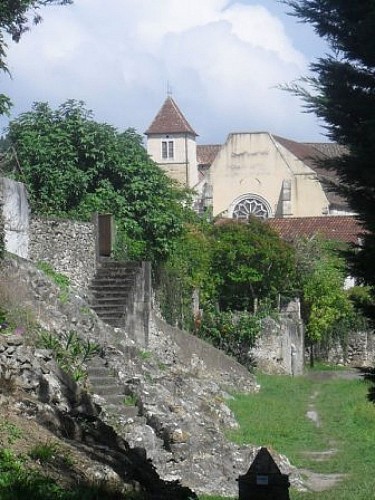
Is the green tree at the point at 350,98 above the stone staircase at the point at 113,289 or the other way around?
above

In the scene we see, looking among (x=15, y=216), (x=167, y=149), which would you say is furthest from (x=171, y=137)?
(x=15, y=216)

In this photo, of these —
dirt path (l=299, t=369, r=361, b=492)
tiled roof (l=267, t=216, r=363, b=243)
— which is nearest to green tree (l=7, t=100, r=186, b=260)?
dirt path (l=299, t=369, r=361, b=492)

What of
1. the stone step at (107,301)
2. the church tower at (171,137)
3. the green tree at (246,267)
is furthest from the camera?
the church tower at (171,137)

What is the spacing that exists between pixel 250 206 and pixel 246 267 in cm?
3714

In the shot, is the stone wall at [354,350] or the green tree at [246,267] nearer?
the green tree at [246,267]

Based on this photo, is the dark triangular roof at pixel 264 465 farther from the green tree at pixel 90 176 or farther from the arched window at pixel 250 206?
the arched window at pixel 250 206

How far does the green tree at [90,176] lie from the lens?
29297 mm

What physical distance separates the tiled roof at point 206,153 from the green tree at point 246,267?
4884cm

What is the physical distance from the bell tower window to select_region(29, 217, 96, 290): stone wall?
59.7 meters

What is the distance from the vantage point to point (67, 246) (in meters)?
24.2

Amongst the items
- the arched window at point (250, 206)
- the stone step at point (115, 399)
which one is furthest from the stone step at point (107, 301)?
the arched window at point (250, 206)

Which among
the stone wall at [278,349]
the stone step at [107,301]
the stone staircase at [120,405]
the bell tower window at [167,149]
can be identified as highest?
the bell tower window at [167,149]

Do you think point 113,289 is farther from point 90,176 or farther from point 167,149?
point 167,149

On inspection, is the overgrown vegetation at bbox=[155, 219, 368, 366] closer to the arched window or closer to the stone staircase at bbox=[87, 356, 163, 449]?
the stone staircase at bbox=[87, 356, 163, 449]
